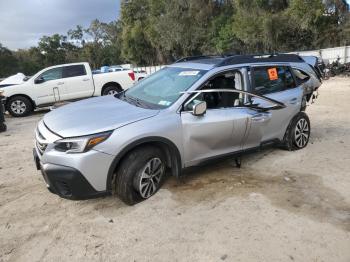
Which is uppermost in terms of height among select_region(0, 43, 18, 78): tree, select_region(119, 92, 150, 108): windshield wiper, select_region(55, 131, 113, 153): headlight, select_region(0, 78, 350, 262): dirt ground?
select_region(0, 43, 18, 78): tree

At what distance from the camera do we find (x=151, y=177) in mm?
4176

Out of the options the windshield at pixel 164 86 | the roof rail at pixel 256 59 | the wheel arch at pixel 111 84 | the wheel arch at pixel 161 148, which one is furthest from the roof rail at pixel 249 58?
the wheel arch at pixel 111 84

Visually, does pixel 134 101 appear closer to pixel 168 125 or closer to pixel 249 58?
pixel 168 125

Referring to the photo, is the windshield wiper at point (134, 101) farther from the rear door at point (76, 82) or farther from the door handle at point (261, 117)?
the rear door at point (76, 82)

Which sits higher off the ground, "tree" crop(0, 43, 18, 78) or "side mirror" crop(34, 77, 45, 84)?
"tree" crop(0, 43, 18, 78)

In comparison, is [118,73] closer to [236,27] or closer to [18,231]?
[18,231]

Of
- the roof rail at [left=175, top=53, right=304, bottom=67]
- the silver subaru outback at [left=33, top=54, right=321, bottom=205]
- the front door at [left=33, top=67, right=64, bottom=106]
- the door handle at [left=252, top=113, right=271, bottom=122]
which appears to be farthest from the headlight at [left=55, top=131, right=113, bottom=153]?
the front door at [left=33, top=67, right=64, bottom=106]

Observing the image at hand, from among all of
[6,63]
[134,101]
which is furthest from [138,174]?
[6,63]

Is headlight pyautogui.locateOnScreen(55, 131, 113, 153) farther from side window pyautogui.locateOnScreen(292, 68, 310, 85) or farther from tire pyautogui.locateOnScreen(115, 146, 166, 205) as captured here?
side window pyautogui.locateOnScreen(292, 68, 310, 85)

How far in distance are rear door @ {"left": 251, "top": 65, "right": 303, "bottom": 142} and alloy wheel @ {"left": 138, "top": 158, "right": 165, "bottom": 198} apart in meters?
1.73


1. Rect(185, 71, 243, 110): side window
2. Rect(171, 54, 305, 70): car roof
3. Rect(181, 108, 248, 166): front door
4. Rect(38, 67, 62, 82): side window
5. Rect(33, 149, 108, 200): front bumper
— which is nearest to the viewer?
Rect(33, 149, 108, 200): front bumper

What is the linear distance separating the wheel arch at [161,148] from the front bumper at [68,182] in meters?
0.23

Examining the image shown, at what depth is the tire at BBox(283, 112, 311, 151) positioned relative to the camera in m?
5.81

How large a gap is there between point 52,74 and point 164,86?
8414 millimetres
